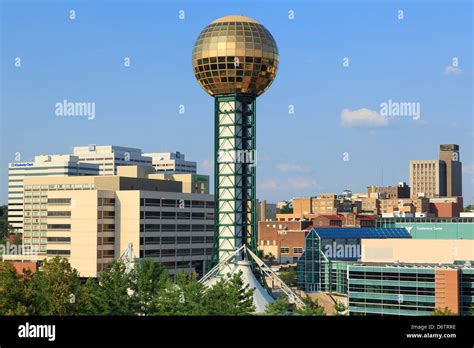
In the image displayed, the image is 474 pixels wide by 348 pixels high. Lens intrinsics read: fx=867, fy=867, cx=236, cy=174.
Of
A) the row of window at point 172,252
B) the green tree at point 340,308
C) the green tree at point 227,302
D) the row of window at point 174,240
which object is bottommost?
the green tree at point 340,308

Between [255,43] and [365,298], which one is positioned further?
[255,43]

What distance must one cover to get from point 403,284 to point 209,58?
3940cm

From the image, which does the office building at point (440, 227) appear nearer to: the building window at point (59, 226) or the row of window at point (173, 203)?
the row of window at point (173, 203)

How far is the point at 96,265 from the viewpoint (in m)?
125

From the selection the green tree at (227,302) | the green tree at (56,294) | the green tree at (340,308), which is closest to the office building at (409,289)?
the green tree at (340,308)

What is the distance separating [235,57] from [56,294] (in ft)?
142

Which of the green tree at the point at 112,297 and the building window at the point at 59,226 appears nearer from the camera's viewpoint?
the green tree at the point at 112,297

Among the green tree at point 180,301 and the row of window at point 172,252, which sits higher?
the row of window at point 172,252

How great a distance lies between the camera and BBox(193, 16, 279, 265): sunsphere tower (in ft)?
352

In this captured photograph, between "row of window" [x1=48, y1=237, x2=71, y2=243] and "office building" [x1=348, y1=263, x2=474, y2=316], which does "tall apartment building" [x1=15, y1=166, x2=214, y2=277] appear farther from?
"office building" [x1=348, y1=263, x2=474, y2=316]

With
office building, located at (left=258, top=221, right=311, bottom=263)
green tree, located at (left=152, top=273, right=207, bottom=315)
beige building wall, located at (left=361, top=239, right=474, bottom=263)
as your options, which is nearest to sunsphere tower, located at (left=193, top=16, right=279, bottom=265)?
beige building wall, located at (left=361, top=239, right=474, bottom=263)

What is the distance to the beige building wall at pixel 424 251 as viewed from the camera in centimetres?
10900
